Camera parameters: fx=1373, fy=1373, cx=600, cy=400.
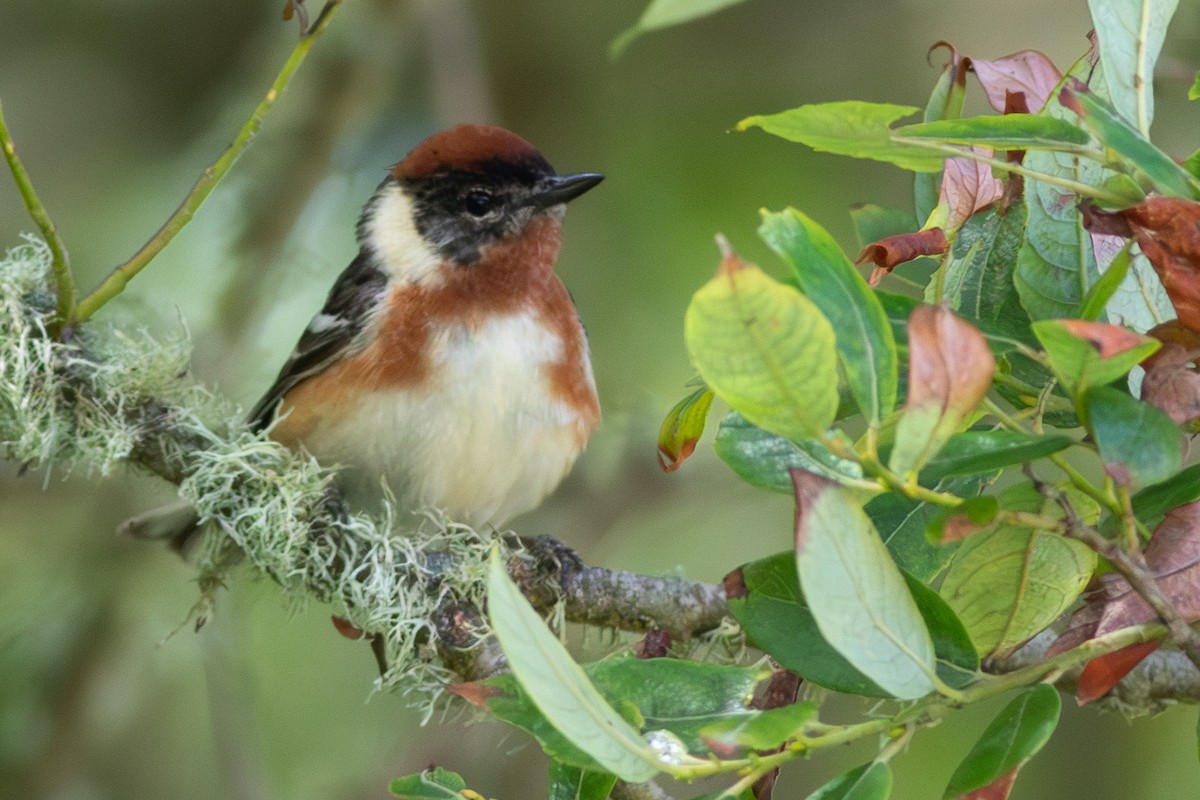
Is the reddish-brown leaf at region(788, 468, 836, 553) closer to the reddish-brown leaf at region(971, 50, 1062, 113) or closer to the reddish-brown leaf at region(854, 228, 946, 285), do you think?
the reddish-brown leaf at region(854, 228, 946, 285)

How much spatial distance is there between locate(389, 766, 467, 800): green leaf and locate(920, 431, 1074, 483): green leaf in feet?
1.93

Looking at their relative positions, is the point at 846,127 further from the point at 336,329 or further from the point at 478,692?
the point at 336,329

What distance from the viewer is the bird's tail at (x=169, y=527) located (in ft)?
9.89

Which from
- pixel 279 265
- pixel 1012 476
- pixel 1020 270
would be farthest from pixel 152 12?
pixel 1020 270

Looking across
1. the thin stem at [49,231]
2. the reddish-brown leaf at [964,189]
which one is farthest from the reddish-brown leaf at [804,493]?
the thin stem at [49,231]

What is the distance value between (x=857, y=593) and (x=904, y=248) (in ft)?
1.51

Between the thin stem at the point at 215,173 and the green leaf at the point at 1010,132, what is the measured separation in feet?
3.62

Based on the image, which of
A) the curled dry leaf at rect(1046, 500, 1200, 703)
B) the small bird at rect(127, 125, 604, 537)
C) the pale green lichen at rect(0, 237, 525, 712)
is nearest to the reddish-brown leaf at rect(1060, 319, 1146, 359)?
the curled dry leaf at rect(1046, 500, 1200, 703)

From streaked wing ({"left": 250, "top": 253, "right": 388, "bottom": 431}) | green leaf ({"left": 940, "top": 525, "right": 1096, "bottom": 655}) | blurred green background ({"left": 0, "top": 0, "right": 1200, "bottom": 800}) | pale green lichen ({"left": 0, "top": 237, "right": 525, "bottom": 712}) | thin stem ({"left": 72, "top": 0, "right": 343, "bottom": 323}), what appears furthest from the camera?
blurred green background ({"left": 0, "top": 0, "right": 1200, "bottom": 800})

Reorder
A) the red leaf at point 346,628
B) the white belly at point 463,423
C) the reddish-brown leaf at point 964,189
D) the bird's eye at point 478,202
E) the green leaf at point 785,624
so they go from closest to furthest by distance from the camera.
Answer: the green leaf at point 785,624, the reddish-brown leaf at point 964,189, the red leaf at point 346,628, the white belly at point 463,423, the bird's eye at point 478,202

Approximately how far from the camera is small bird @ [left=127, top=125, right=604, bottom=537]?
278 cm

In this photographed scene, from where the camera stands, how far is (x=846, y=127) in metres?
1.26

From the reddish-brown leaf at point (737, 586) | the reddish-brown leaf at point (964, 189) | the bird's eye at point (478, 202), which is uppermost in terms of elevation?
the reddish-brown leaf at point (964, 189)

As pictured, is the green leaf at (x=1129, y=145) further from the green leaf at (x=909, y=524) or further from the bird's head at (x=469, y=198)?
the bird's head at (x=469, y=198)
